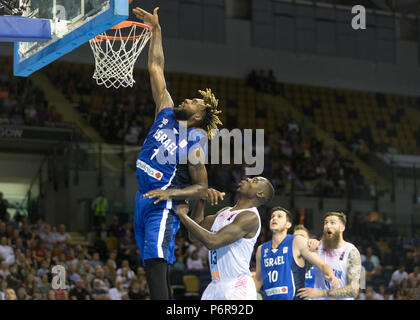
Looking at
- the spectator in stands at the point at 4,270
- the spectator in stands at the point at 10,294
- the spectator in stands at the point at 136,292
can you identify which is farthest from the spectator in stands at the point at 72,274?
the spectator in stands at the point at 10,294

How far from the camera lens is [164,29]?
21.8 metres

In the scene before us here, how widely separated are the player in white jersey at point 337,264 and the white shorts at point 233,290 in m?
1.19

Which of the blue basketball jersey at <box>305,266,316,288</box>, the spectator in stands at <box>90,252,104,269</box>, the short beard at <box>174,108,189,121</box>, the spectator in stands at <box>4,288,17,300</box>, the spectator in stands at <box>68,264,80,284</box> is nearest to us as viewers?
the short beard at <box>174,108,189,121</box>

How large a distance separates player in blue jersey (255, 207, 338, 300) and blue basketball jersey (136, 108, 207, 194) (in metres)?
1.53

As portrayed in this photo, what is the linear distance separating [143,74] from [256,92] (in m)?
4.00

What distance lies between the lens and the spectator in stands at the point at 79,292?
12.4 m

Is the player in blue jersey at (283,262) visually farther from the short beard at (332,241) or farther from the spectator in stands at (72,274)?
the spectator in stands at (72,274)

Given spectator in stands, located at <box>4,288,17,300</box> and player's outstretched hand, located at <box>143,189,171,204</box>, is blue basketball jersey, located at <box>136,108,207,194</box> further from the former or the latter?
spectator in stands, located at <box>4,288,17,300</box>

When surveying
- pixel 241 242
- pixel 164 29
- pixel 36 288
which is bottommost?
pixel 36 288

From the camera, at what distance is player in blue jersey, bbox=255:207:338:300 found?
6922 mm

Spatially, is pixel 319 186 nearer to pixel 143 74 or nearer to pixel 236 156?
pixel 236 156

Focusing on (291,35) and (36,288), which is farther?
(291,35)

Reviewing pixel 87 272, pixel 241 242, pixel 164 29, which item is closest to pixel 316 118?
pixel 164 29

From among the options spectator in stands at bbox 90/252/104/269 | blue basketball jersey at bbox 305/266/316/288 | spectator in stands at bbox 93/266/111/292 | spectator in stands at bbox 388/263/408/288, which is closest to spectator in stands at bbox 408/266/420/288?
spectator in stands at bbox 388/263/408/288
